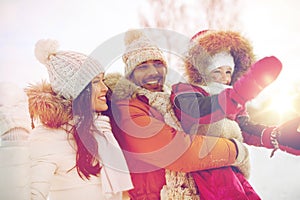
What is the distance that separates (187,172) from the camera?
133 cm

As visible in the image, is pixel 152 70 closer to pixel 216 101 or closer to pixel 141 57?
pixel 141 57

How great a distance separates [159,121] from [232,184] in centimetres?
32

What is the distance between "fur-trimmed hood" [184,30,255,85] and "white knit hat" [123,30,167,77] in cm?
13

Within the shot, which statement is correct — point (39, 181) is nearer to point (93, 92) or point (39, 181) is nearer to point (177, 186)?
point (93, 92)

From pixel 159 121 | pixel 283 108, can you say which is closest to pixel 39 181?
pixel 159 121

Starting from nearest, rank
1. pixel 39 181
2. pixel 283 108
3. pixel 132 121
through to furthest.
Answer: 1. pixel 39 181
2. pixel 132 121
3. pixel 283 108

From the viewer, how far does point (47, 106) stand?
47.1 inches

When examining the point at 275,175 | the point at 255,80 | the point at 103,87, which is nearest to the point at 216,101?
the point at 255,80

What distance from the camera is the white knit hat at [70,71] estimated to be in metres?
1.22

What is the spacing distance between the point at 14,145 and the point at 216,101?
623 millimetres

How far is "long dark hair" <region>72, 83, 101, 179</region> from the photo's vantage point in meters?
1.24

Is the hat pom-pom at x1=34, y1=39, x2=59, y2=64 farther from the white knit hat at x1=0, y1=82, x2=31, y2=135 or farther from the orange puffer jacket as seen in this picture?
the orange puffer jacket

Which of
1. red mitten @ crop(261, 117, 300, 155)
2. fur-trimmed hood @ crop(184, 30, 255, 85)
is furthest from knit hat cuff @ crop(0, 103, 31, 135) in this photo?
red mitten @ crop(261, 117, 300, 155)

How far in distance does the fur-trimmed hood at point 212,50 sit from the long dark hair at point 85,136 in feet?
1.26
